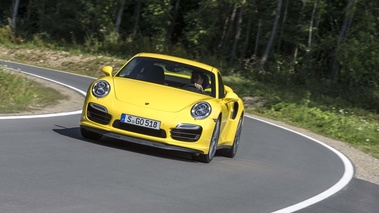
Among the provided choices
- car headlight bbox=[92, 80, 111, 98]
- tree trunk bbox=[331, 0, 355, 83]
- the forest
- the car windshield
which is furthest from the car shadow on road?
tree trunk bbox=[331, 0, 355, 83]

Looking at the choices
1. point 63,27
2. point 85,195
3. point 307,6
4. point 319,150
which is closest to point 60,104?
point 319,150

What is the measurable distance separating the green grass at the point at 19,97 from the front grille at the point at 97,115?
3.03m

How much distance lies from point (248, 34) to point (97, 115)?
1292 inches

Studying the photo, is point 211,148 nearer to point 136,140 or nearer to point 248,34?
point 136,140

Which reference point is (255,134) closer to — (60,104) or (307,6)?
(60,104)

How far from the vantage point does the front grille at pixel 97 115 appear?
924 centimetres

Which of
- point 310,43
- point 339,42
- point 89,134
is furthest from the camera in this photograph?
point 310,43

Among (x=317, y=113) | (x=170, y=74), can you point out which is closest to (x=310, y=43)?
(x=317, y=113)

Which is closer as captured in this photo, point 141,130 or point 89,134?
point 141,130

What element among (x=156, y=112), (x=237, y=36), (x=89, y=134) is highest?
(x=156, y=112)

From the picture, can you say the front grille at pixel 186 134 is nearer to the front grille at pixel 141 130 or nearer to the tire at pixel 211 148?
the front grille at pixel 141 130

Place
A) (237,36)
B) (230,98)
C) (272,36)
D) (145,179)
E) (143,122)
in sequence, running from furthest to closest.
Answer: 1. (237,36)
2. (272,36)
3. (230,98)
4. (143,122)
5. (145,179)

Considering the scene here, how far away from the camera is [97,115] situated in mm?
9344

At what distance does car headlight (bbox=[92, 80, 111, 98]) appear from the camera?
9.49 m
